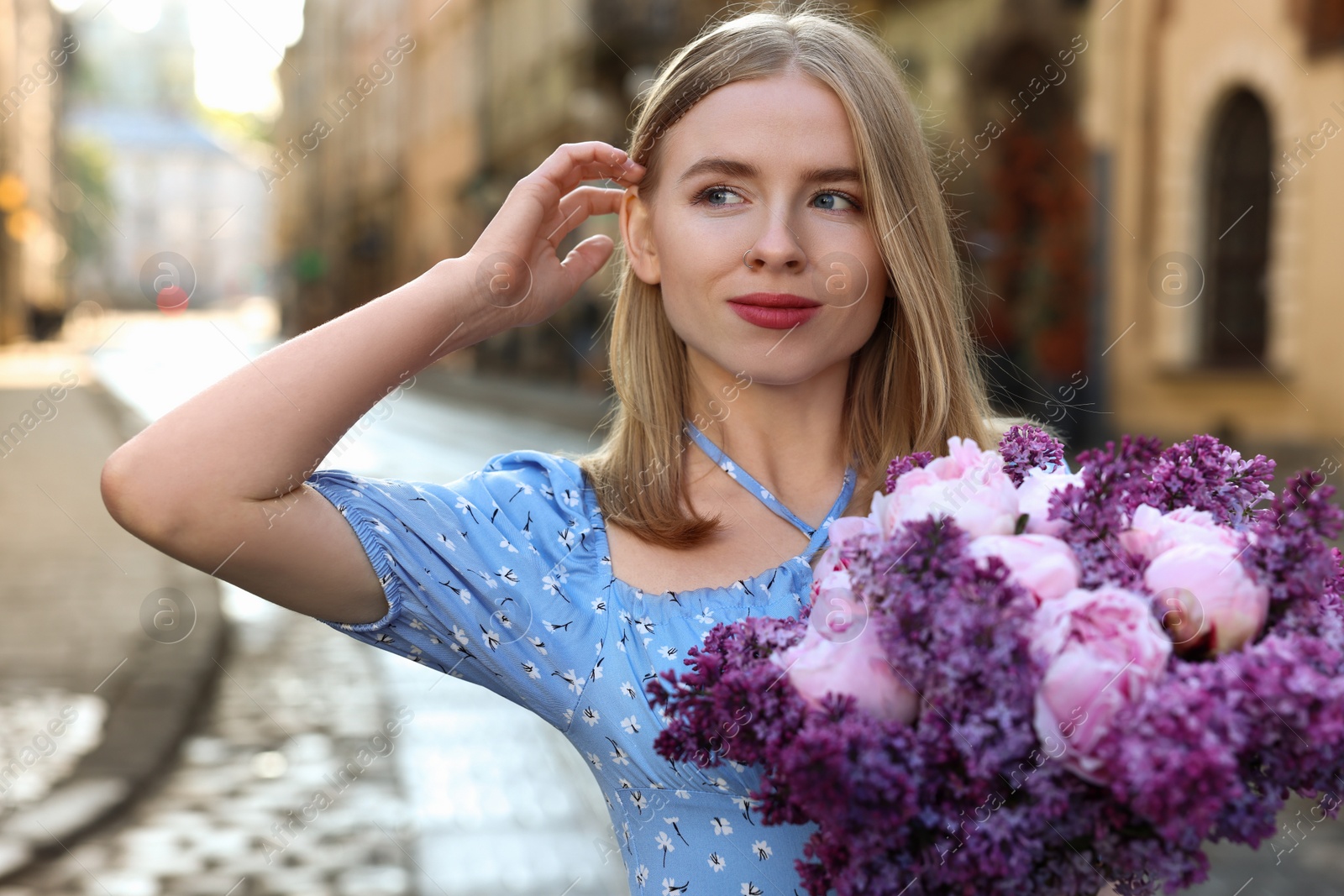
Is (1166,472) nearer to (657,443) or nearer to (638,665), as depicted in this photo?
(638,665)

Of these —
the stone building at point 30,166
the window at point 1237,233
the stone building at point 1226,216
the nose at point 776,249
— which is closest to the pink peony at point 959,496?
the nose at point 776,249

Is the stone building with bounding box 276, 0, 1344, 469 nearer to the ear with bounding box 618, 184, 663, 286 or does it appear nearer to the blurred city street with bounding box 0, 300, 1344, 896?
the blurred city street with bounding box 0, 300, 1344, 896

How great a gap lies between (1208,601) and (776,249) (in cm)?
74

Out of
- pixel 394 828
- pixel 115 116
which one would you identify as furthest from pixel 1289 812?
pixel 115 116

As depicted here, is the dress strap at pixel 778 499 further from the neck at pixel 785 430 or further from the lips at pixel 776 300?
the lips at pixel 776 300

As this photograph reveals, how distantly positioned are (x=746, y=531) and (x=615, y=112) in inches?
952

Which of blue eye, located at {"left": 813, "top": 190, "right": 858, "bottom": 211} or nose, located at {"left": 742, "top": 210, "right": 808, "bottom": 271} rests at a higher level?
blue eye, located at {"left": 813, "top": 190, "right": 858, "bottom": 211}

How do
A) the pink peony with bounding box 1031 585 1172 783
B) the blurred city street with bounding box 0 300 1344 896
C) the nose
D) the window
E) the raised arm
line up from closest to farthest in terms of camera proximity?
the pink peony with bounding box 1031 585 1172 783, the raised arm, the nose, the blurred city street with bounding box 0 300 1344 896, the window

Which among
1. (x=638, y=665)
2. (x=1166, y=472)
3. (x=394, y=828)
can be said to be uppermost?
(x=1166, y=472)

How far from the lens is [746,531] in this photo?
1913mm

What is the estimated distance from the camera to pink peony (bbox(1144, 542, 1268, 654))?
3.69 feet

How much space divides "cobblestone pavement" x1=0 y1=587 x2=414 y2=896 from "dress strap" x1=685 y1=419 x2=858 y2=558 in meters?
2.49

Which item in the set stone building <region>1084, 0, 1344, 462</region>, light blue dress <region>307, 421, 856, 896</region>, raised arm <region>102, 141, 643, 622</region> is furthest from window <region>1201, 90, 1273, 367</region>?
raised arm <region>102, 141, 643, 622</region>

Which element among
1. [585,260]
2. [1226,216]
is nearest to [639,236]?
[585,260]
